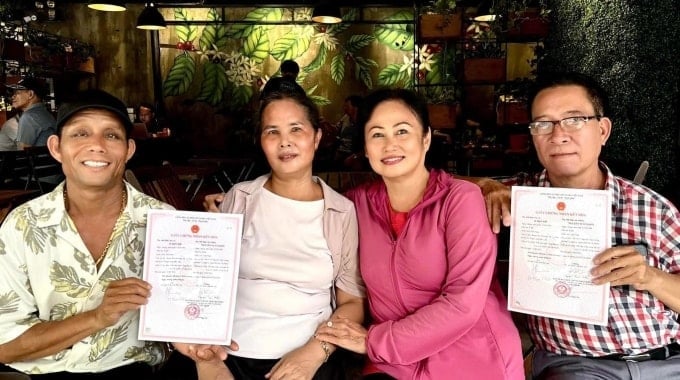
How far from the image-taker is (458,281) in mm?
1723

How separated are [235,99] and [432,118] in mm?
5432

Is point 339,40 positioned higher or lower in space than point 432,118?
higher

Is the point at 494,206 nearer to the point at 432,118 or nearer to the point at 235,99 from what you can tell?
the point at 432,118

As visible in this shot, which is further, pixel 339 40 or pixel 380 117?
pixel 339 40

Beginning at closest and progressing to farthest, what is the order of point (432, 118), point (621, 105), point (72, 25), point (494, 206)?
1. point (494, 206)
2. point (621, 105)
3. point (432, 118)
4. point (72, 25)

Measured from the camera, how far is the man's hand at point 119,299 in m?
1.57

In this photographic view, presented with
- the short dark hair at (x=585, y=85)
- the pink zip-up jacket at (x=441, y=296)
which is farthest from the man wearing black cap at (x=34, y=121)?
the short dark hair at (x=585, y=85)

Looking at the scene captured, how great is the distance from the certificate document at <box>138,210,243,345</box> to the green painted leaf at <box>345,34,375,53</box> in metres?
8.43

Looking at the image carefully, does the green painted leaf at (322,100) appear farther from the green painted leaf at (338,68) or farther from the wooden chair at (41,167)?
the wooden chair at (41,167)

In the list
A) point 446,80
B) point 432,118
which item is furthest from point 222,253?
point 446,80

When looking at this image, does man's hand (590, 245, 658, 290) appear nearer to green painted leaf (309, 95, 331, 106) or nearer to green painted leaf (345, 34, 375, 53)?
green painted leaf (309, 95, 331, 106)

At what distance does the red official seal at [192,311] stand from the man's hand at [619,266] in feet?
4.01

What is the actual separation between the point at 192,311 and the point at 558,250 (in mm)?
1164

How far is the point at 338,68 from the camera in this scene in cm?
970
